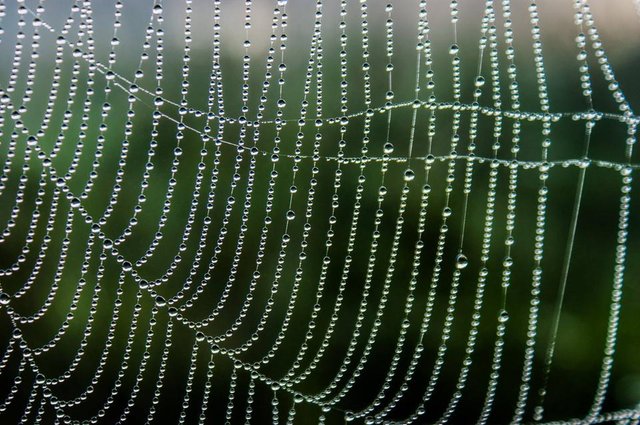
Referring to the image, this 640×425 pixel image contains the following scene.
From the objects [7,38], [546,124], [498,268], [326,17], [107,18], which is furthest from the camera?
[498,268]

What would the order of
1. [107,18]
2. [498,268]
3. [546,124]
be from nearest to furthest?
[546,124] < [107,18] < [498,268]

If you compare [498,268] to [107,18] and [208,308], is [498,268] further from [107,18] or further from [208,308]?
[107,18]

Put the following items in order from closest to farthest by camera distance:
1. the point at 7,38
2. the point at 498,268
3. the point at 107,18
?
the point at 7,38, the point at 107,18, the point at 498,268

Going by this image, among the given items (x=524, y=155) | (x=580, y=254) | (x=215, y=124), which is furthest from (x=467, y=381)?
(x=215, y=124)

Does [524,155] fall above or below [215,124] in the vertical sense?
below

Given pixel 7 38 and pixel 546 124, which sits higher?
pixel 7 38

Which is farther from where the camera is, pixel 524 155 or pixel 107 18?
pixel 524 155

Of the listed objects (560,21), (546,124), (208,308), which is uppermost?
(560,21)

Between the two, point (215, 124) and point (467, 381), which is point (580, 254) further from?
point (215, 124)

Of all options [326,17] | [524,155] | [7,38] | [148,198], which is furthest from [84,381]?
[524,155]
